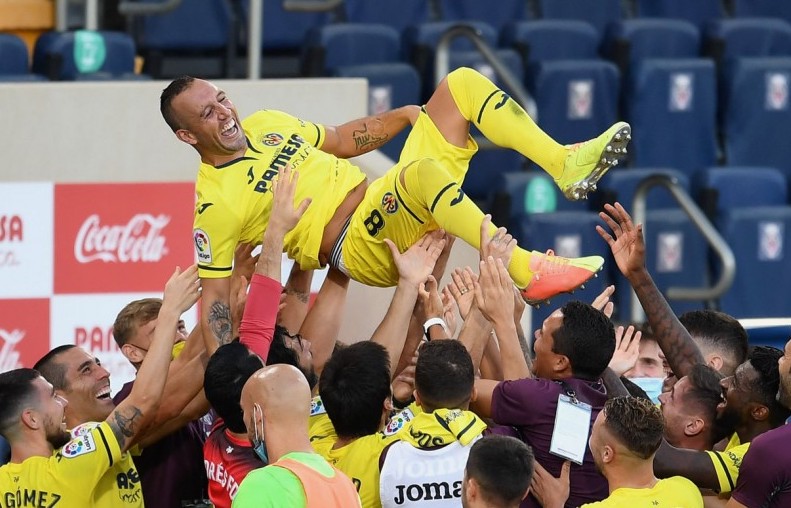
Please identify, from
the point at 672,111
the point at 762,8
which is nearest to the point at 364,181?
the point at 672,111

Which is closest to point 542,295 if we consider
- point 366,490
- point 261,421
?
point 366,490

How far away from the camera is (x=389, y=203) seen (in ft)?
17.2

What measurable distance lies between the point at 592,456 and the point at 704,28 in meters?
6.34

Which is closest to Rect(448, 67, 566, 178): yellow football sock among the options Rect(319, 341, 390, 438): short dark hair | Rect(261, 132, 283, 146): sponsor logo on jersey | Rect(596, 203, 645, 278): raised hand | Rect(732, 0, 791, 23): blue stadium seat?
Rect(596, 203, 645, 278): raised hand

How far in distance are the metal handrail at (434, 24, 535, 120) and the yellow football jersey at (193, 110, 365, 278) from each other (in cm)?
293

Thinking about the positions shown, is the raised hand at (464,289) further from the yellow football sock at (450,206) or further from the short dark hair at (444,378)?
the short dark hair at (444,378)

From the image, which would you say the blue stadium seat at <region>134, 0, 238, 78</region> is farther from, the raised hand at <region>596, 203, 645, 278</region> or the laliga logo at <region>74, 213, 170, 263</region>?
the raised hand at <region>596, 203, 645, 278</region>

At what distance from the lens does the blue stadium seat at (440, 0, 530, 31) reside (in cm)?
962

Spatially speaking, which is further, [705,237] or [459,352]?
[705,237]

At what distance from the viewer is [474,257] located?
7109mm

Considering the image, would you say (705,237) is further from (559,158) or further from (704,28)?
(559,158)

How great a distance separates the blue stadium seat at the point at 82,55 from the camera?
8.12 metres

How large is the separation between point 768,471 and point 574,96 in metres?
5.33

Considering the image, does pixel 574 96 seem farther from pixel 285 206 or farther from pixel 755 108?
pixel 285 206
